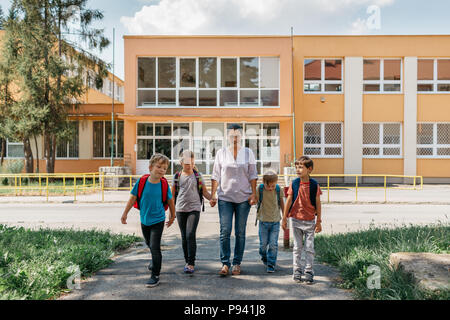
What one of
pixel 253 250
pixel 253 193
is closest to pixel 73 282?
pixel 253 193

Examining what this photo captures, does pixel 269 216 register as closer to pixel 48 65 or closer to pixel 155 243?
pixel 155 243

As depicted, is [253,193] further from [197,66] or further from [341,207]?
[197,66]

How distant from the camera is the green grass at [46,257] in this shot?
3893 mm

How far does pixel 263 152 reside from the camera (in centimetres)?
2183

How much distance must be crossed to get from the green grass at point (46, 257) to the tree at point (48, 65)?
1599 cm

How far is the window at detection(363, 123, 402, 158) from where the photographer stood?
23.5 m

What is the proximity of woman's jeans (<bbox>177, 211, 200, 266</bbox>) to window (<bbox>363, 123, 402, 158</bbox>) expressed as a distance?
20446 mm

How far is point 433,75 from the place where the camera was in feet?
78.1

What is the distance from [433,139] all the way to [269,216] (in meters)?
22.2

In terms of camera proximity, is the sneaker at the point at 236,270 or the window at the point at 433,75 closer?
the sneaker at the point at 236,270

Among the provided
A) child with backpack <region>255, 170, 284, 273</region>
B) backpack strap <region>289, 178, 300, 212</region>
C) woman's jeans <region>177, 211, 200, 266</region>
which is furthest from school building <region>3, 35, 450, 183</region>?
backpack strap <region>289, 178, 300, 212</region>

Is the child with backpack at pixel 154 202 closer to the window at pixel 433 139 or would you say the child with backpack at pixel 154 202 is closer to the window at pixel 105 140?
the window at pixel 105 140

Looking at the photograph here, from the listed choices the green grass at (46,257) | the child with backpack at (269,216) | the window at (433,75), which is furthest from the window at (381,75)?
the child with backpack at (269,216)

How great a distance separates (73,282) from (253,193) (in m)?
2.33
